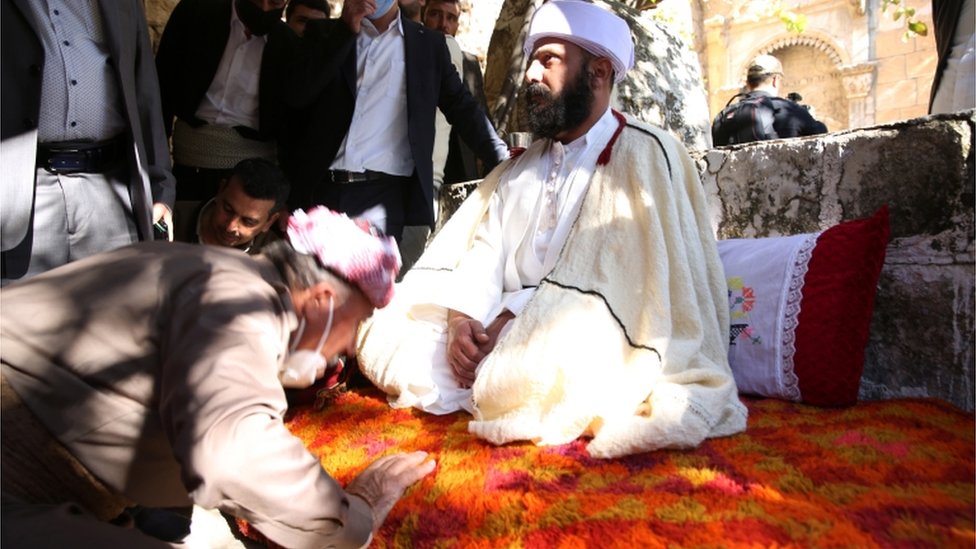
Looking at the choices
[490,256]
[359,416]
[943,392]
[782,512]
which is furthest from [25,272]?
[943,392]

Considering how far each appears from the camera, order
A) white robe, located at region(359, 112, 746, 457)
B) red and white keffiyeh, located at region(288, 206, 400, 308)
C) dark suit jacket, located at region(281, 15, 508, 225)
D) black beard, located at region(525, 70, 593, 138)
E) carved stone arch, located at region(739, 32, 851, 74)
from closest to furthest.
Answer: red and white keffiyeh, located at region(288, 206, 400, 308) → white robe, located at region(359, 112, 746, 457) → black beard, located at region(525, 70, 593, 138) → dark suit jacket, located at region(281, 15, 508, 225) → carved stone arch, located at region(739, 32, 851, 74)

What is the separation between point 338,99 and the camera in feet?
11.1

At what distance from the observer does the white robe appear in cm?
215

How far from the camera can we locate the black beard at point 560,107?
9.43 feet

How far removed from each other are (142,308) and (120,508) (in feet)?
1.68

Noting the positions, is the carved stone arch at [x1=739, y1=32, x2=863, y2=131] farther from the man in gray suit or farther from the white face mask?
the white face mask

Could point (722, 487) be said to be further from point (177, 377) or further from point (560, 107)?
point (560, 107)

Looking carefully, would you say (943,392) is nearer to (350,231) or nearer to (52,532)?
(350,231)

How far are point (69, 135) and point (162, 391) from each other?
162 cm

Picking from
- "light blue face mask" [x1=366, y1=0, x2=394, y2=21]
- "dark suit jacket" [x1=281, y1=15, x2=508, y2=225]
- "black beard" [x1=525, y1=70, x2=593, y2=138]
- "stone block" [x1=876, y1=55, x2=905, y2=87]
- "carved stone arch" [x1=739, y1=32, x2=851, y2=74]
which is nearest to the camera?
"black beard" [x1=525, y1=70, x2=593, y2=138]

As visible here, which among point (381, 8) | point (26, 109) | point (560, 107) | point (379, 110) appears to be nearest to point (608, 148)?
point (560, 107)

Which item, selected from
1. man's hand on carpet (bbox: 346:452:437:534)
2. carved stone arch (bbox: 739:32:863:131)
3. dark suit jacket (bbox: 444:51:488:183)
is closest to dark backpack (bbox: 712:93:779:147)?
dark suit jacket (bbox: 444:51:488:183)

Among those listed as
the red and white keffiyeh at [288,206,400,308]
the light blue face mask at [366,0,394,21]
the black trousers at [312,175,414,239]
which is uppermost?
the light blue face mask at [366,0,394,21]

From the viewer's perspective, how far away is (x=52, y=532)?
127cm
